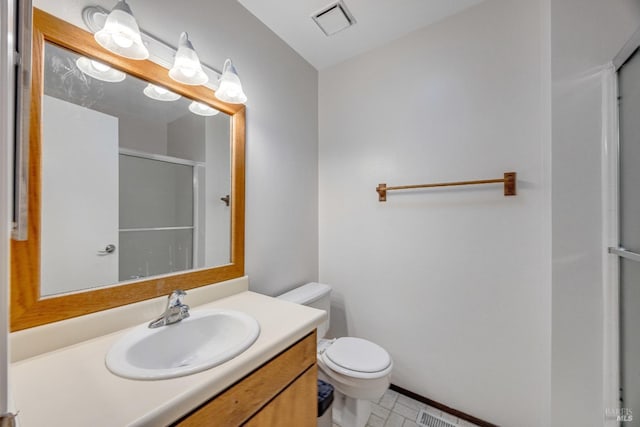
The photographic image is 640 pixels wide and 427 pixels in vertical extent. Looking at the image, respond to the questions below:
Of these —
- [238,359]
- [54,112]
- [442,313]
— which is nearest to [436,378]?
[442,313]

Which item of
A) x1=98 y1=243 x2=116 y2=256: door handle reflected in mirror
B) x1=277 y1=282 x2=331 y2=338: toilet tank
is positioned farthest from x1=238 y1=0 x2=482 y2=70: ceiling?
x1=277 y1=282 x2=331 y2=338: toilet tank

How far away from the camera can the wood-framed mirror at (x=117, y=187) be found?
74cm

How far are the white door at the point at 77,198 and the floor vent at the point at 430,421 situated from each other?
172cm

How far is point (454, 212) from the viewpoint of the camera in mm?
1449

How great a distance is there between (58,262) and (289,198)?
1130mm

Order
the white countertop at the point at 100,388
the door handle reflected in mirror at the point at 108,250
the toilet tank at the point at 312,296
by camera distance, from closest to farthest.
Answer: the white countertop at the point at 100,388 → the door handle reflected in mirror at the point at 108,250 → the toilet tank at the point at 312,296

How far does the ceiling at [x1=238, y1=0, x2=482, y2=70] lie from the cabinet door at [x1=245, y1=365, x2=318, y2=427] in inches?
72.4

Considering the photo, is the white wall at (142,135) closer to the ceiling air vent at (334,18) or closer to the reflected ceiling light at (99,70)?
the reflected ceiling light at (99,70)

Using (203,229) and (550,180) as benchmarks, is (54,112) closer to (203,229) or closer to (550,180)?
(203,229)

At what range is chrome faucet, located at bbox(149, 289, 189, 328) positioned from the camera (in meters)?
0.89

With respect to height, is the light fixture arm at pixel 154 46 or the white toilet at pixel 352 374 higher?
the light fixture arm at pixel 154 46

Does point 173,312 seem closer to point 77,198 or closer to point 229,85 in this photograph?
point 77,198

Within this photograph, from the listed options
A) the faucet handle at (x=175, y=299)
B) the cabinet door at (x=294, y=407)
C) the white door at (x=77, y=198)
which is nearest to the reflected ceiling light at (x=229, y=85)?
the white door at (x=77, y=198)

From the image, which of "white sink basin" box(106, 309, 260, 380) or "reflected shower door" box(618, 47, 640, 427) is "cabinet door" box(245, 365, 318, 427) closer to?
"white sink basin" box(106, 309, 260, 380)
